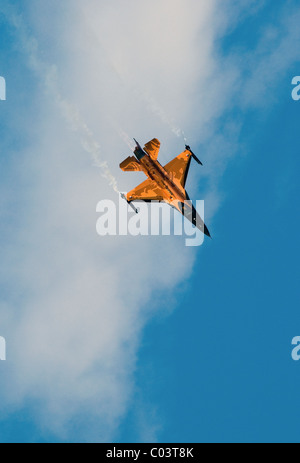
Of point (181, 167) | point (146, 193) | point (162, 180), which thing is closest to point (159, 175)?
point (162, 180)

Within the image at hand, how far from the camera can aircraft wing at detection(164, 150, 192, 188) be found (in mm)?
77938

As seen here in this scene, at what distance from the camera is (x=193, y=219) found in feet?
250

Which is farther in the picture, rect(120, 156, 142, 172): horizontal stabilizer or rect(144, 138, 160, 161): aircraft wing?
rect(120, 156, 142, 172): horizontal stabilizer

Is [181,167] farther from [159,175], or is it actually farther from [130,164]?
[130,164]

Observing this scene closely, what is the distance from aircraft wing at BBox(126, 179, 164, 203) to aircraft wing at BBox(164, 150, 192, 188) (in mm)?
3787

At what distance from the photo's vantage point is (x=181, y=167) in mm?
78312

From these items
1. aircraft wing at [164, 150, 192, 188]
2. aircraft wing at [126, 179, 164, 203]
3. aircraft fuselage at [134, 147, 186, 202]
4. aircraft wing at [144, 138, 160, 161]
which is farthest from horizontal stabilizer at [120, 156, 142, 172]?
aircraft wing at [164, 150, 192, 188]

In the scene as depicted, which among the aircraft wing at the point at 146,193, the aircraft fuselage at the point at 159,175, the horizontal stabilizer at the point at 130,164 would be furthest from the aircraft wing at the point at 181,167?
the horizontal stabilizer at the point at 130,164

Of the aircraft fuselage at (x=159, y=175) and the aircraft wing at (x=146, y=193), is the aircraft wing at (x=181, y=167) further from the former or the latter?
the aircraft wing at (x=146, y=193)

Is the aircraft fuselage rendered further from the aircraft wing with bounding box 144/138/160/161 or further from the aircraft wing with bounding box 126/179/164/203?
the aircraft wing with bounding box 126/179/164/203

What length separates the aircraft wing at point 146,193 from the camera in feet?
253

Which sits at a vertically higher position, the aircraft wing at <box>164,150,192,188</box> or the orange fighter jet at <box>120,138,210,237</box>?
the aircraft wing at <box>164,150,192,188</box>
